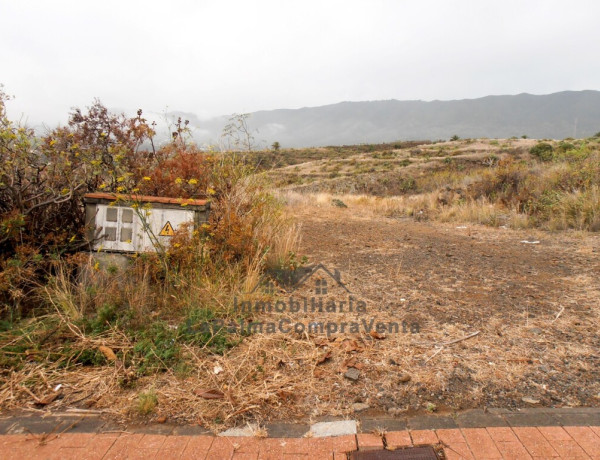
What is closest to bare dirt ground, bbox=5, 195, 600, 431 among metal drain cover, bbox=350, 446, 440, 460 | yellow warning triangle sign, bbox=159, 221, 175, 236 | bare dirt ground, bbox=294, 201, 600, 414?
bare dirt ground, bbox=294, 201, 600, 414

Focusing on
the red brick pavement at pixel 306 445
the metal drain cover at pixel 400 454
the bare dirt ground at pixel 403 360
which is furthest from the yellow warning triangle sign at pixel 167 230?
the metal drain cover at pixel 400 454

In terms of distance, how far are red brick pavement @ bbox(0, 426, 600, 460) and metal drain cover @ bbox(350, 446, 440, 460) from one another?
0.10 ft

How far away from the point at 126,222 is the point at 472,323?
3384mm

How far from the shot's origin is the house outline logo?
4.01 metres

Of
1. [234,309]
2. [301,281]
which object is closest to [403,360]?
[234,309]

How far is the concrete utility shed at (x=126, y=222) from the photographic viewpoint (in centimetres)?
372

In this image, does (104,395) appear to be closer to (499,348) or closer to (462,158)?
(499,348)

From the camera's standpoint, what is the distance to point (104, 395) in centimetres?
228

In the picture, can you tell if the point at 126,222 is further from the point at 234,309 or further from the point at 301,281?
the point at 301,281

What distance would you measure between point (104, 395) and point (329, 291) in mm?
2321

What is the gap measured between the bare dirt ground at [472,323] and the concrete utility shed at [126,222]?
80.4 inches

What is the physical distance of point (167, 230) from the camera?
3.73 meters

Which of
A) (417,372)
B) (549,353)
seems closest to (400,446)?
(417,372)

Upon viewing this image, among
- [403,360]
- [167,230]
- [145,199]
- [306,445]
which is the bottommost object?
[306,445]
